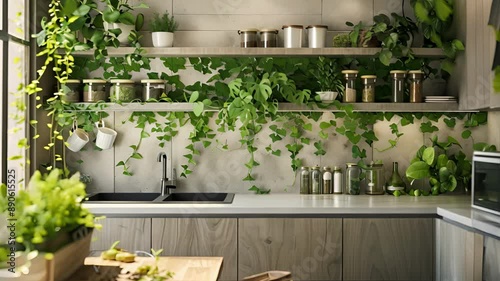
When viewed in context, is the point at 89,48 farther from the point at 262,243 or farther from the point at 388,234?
the point at 388,234

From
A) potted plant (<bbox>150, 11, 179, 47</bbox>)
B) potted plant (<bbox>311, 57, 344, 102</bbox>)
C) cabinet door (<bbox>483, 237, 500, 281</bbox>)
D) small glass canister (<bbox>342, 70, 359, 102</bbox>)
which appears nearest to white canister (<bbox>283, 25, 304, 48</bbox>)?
potted plant (<bbox>311, 57, 344, 102</bbox>)

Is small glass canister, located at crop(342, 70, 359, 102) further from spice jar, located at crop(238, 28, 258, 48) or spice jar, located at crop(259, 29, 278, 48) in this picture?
spice jar, located at crop(238, 28, 258, 48)

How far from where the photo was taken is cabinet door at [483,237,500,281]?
2834 millimetres

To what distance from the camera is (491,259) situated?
2.90 metres

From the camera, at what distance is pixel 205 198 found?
4125 mm

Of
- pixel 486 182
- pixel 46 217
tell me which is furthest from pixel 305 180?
pixel 46 217

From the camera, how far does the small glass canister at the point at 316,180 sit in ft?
13.4

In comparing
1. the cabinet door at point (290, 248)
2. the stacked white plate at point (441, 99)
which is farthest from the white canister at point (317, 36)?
the cabinet door at point (290, 248)

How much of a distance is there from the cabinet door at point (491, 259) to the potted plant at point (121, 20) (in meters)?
2.32

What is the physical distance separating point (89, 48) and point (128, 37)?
9.9 inches

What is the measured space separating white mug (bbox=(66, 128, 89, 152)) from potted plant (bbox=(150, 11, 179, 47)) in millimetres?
728

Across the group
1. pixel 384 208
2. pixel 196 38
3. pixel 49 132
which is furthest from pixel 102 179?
pixel 384 208

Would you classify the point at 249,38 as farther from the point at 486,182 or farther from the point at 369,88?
the point at 486,182

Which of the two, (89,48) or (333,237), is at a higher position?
(89,48)
